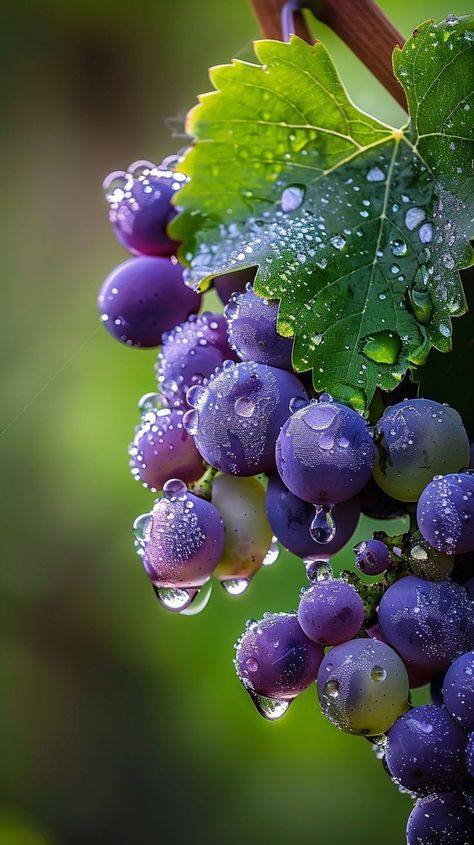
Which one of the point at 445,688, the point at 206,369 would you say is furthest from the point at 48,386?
the point at 445,688

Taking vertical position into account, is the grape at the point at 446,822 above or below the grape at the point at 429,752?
below

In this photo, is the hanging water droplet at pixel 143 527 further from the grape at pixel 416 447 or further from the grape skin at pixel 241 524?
the grape at pixel 416 447

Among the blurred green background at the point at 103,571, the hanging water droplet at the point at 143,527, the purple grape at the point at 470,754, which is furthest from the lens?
the blurred green background at the point at 103,571

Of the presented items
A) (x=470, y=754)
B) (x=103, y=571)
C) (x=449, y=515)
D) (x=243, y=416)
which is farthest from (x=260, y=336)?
(x=103, y=571)

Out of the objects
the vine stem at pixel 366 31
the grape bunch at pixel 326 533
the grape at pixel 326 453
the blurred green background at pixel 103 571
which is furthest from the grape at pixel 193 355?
the blurred green background at pixel 103 571

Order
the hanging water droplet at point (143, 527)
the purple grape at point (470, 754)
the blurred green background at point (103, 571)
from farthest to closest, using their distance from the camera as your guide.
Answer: the blurred green background at point (103, 571) → the hanging water droplet at point (143, 527) → the purple grape at point (470, 754)
